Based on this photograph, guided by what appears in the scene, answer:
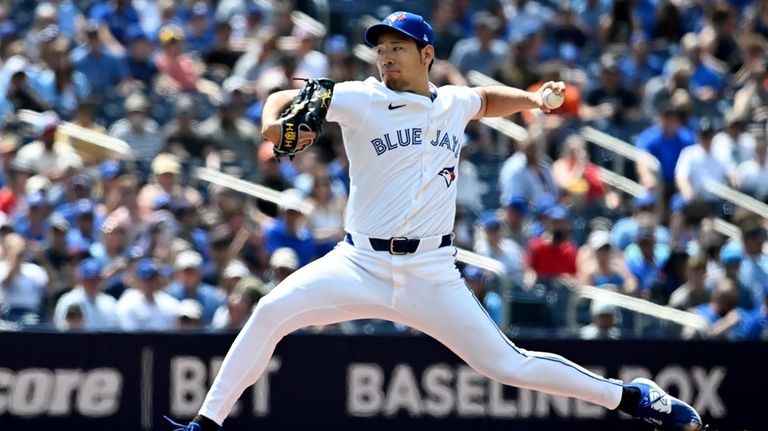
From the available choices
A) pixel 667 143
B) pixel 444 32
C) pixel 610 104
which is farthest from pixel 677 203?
pixel 444 32

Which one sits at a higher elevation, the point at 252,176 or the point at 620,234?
the point at 252,176

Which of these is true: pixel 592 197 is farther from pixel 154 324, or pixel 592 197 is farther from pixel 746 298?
pixel 154 324

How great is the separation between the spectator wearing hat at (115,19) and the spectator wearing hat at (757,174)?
5929 mm

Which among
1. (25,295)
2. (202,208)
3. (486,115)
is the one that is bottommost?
(486,115)

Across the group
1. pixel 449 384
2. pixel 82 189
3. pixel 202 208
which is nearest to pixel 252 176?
pixel 202 208

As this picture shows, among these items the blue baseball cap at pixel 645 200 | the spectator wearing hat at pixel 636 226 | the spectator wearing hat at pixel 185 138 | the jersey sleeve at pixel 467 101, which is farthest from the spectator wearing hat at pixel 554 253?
the jersey sleeve at pixel 467 101

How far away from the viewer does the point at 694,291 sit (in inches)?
464

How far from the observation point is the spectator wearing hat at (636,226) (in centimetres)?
1266

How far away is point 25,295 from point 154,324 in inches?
39.3

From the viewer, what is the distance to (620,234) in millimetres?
12781

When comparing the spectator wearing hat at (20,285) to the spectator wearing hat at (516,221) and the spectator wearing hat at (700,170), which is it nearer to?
the spectator wearing hat at (516,221)

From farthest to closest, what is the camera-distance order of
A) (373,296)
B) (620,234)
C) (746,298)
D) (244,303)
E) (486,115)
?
(620,234) < (746,298) < (244,303) < (486,115) < (373,296)

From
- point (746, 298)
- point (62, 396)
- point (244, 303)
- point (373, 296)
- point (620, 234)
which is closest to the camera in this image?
point (373, 296)

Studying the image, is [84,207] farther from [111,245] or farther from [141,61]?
[141,61]
